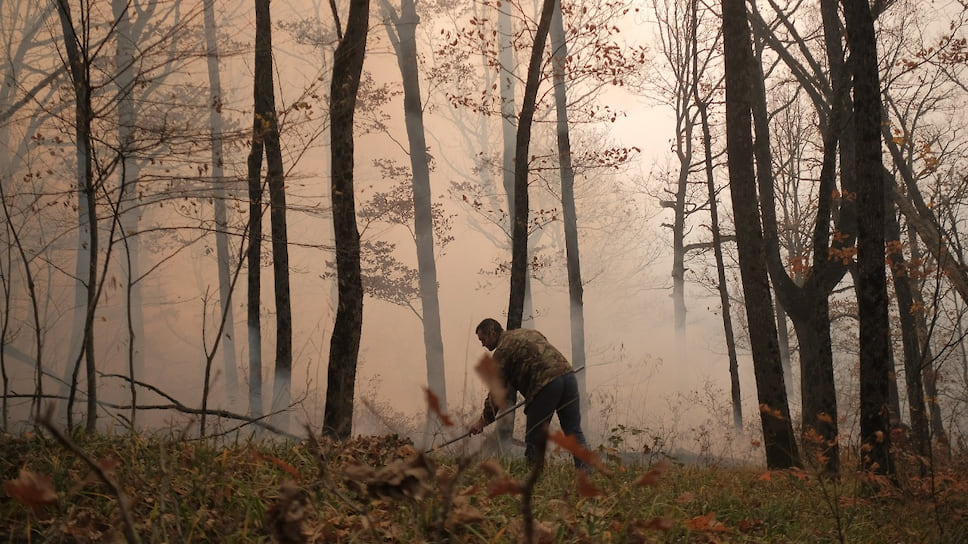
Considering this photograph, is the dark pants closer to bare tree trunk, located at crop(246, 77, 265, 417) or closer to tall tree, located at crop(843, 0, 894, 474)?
tall tree, located at crop(843, 0, 894, 474)

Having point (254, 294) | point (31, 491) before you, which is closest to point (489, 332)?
point (31, 491)

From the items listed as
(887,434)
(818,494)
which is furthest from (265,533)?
(887,434)

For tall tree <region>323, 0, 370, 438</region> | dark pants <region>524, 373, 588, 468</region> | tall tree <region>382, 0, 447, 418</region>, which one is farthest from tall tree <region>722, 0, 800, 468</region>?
tall tree <region>382, 0, 447, 418</region>

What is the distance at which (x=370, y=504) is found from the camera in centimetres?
319

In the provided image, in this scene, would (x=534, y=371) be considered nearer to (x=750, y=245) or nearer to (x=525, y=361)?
(x=525, y=361)

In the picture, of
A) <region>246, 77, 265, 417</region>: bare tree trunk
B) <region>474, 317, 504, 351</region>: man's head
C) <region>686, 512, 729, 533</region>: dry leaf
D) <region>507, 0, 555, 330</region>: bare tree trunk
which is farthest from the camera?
<region>246, 77, 265, 417</region>: bare tree trunk

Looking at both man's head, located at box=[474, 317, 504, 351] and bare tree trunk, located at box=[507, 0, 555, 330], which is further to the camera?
bare tree trunk, located at box=[507, 0, 555, 330]

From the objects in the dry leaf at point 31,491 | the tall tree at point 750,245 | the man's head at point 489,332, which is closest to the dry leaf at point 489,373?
the dry leaf at point 31,491

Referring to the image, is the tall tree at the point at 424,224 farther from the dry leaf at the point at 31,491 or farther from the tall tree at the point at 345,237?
the dry leaf at the point at 31,491

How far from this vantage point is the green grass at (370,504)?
228cm

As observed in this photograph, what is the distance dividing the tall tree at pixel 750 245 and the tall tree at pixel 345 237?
12.0 ft

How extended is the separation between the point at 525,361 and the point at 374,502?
3.06 m

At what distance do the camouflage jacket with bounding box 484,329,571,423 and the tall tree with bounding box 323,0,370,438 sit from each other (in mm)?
1618

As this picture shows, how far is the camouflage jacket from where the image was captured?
19.6 ft
